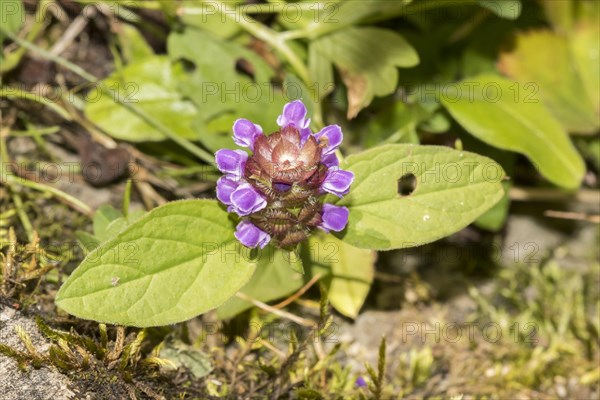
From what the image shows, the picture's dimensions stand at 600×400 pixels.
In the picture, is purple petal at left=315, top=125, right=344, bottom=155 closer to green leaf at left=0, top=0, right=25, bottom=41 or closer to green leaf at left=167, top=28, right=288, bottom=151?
green leaf at left=167, top=28, right=288, bottom=151

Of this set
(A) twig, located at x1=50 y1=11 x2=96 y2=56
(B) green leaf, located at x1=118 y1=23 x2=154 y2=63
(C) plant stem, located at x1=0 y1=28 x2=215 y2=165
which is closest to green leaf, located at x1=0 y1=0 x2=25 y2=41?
(C) plant stem, located at x1=0 y1=28 x2=215 y2=165

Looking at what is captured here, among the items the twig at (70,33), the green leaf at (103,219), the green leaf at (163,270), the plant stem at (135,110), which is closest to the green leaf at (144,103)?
the plant stem at (135,110)

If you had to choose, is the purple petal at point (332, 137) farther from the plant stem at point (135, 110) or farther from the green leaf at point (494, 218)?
the green leaf at point (494, 218)

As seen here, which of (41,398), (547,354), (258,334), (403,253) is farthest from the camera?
(403,253)

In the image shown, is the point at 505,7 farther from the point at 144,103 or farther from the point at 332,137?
the point at 144,103

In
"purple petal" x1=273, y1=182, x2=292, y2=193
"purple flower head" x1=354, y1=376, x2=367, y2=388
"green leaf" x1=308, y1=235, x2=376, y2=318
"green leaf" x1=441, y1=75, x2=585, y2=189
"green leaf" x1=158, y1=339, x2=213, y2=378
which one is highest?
"purple petal" x1=273, y1=182, x2=292, y2=193

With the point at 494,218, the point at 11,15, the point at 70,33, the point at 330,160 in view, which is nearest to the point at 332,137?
the point at 330,160

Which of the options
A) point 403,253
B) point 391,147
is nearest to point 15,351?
point 391,147

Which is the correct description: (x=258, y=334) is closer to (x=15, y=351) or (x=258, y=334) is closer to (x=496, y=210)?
(x=15, y=351)
